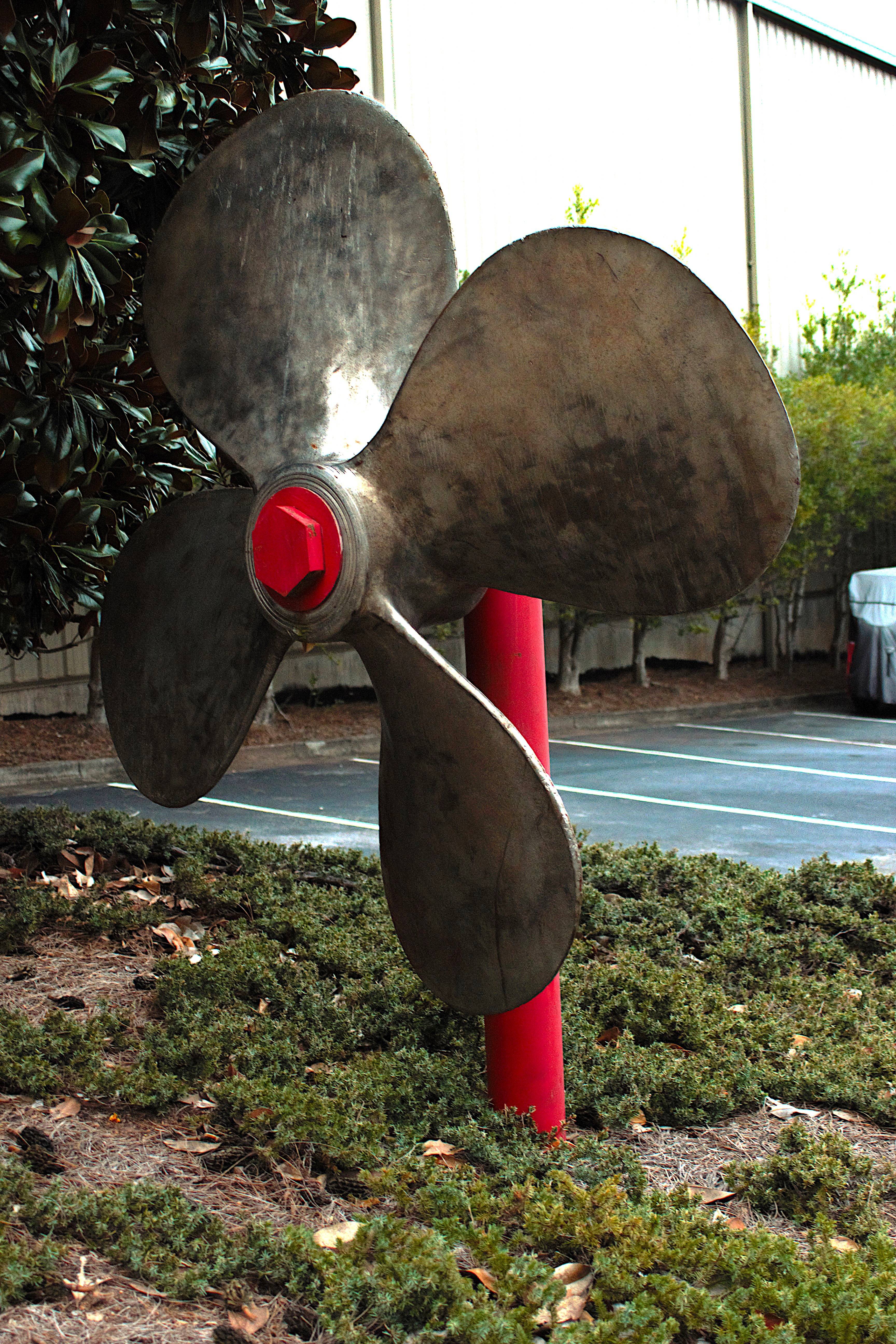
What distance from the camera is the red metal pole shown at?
2998mm

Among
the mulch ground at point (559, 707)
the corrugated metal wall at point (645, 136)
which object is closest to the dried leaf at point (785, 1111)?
the mulch ground at point (559, 707)

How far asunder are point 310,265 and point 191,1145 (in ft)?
6.72

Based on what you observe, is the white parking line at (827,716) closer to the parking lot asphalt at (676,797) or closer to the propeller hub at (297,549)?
the parking lot asphalt at (676,797)

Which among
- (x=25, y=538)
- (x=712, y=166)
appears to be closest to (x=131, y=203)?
(x=25, y=538)

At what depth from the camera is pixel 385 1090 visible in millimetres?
3039

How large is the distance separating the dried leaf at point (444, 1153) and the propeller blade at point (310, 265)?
5.39 feet

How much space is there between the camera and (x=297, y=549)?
2.31 metres

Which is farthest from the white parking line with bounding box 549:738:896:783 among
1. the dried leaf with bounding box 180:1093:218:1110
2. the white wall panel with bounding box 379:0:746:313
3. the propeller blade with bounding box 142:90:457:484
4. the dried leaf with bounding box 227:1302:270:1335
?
the dried leaf with bounding box 227:1302:270:1335

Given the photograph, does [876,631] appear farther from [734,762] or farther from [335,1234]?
[335,1234]

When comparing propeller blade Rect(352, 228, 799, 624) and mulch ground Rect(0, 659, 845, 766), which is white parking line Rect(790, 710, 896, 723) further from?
propeller blade Rect(352, 228, 799, 624)

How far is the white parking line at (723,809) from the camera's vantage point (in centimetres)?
813

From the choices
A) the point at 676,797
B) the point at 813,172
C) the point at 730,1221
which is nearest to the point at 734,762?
the point at 676,797

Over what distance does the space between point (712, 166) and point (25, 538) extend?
Answer: 57.5 feet

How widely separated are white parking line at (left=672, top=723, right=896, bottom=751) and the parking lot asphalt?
0.04 m
